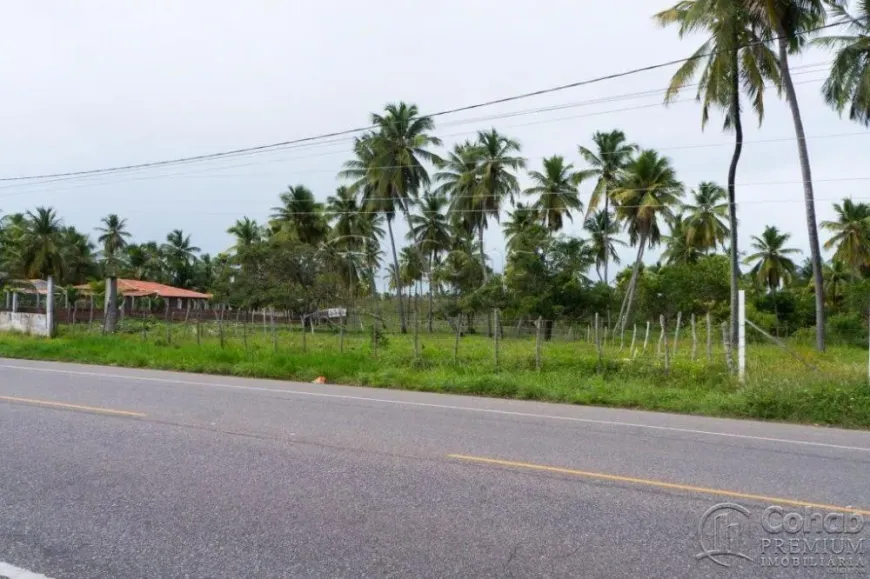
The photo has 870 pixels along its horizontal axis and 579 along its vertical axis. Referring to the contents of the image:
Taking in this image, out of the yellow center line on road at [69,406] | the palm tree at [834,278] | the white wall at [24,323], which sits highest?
the palm tree at [834,278]

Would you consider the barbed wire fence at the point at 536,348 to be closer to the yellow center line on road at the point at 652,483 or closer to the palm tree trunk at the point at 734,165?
the palm tree trunk at the point at 734,165

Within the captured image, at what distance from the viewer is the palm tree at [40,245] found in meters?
50.0

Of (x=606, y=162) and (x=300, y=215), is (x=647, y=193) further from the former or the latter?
(x=300, y=215)

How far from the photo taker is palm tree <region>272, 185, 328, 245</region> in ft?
169

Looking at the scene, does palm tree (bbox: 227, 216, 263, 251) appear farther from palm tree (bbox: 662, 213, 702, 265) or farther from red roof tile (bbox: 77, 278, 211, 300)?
palm tree (bbox: 662, 213, 702, 265)

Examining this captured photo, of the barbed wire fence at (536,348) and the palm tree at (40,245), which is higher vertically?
the palm tree at (40,245)

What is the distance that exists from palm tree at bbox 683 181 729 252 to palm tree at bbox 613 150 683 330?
30.5ft

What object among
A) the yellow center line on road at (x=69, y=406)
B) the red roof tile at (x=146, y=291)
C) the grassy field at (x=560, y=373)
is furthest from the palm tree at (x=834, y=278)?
the yellow center line on road at (x=69, y=406)

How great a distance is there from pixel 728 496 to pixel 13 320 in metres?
29.5

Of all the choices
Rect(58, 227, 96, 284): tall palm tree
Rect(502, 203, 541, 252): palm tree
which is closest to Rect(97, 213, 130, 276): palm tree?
Rect(58, 227, 96, 284): tall palm tree

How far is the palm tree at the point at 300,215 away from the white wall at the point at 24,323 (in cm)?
2430

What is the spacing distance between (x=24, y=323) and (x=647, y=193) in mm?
29175

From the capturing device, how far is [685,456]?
281 inches

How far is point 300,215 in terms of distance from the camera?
5175 cm
